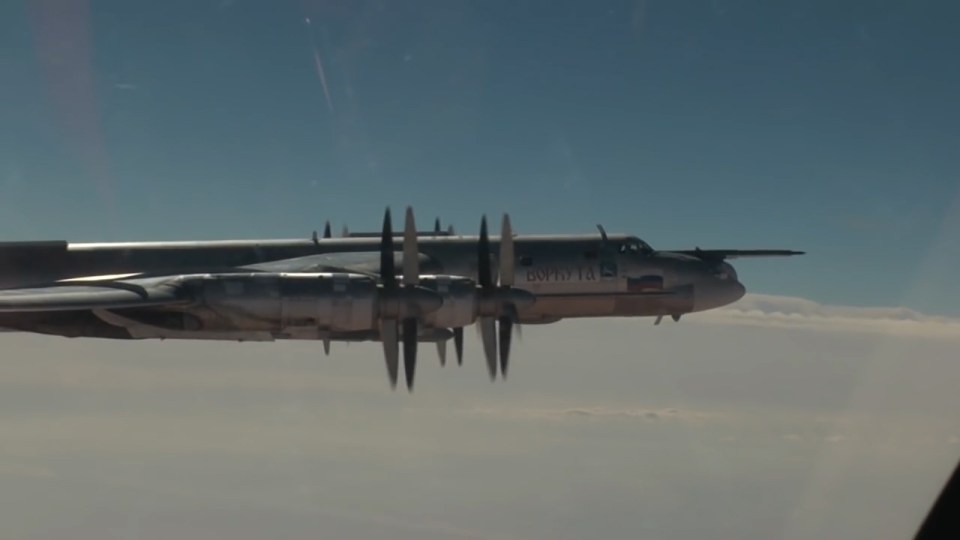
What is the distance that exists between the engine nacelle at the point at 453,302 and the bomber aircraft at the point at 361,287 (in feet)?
0.10

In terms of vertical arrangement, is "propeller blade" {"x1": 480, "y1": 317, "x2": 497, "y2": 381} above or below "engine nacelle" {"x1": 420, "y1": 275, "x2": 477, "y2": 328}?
below

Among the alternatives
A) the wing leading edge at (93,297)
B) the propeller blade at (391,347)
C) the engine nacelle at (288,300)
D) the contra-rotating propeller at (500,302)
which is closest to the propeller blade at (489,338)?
the contra-rotating propeller at (500,302)

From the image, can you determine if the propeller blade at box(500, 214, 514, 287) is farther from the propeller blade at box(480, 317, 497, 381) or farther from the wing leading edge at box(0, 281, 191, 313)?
the wing leading edge at box(0, 281, 191, 313)

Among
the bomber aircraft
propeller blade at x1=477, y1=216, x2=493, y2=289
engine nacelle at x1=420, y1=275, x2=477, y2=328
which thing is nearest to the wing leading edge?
the bomber aircraft

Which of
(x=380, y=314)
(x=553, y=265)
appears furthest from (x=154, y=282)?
(x=553, y=265)

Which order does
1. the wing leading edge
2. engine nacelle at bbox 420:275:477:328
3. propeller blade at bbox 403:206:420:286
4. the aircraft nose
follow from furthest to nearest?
the aircraft nose, engine nacelle at bbox 420:275:477:328, propeller blade at bbox 403:206:420:286, the wing leading edge

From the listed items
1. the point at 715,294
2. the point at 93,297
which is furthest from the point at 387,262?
the point at 715,294

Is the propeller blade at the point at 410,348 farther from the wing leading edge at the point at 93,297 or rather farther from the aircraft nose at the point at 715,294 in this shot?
the aircraft nose at the point at 715,294

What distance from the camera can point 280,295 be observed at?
21.9 metres

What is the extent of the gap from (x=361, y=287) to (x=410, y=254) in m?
1.54

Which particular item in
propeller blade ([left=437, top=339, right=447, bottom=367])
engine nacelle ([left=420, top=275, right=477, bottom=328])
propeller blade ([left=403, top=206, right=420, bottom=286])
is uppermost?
propeller blade ([left=403, top=206, right=420, bottom=286])

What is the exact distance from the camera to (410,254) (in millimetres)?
22609

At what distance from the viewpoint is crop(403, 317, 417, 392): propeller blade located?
21.9m

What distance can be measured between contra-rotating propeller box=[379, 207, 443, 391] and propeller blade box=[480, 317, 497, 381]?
1.71 meters
